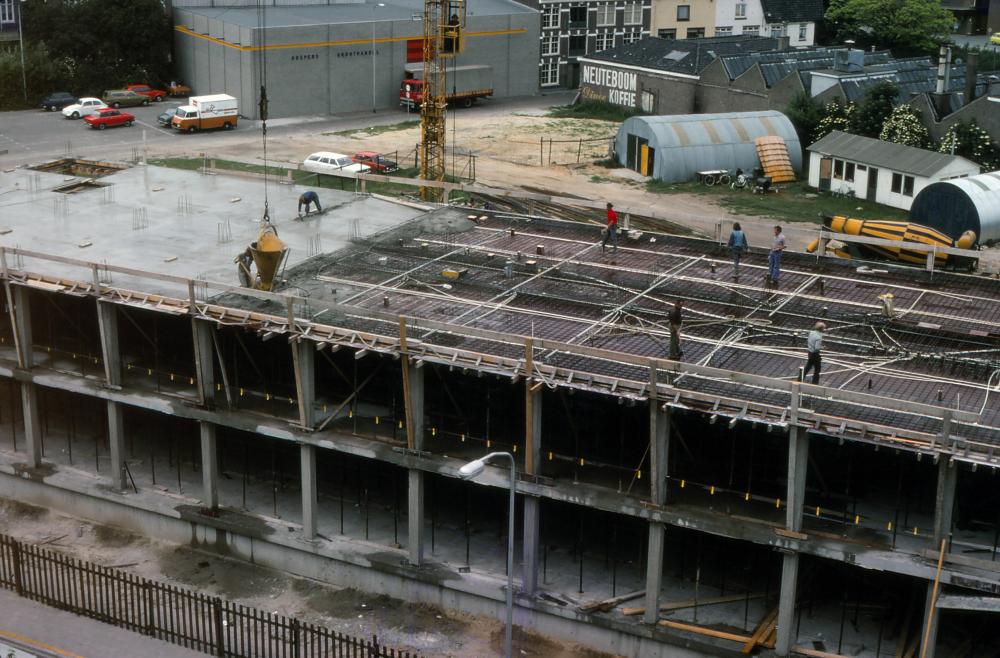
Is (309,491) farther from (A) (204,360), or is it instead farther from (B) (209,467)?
(A) (204,360)

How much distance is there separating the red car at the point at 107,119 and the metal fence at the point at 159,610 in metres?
58.7

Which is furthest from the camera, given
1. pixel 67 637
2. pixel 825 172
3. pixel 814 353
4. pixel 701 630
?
pixel 825 172

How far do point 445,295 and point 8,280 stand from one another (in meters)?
14.4

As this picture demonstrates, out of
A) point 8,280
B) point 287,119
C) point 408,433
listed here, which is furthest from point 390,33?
point 408,433

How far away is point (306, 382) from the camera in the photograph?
111 feet

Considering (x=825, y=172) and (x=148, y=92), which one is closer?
(x=825, y=172)

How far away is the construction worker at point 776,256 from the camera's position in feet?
→ 122

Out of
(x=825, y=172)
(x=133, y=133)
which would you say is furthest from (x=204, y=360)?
(x=133, y=133)

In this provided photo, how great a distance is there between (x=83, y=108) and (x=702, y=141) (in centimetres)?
4933

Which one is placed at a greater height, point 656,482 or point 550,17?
point 550,17

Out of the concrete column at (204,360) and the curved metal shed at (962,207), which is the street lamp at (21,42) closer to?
the concrete column at (204,360)

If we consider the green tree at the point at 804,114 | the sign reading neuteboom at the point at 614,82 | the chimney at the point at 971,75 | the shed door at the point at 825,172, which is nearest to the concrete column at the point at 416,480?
the shed door at the point at 825,172

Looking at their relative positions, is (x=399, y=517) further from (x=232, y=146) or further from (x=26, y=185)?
(x=232, y=146)

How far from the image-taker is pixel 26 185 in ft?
162
